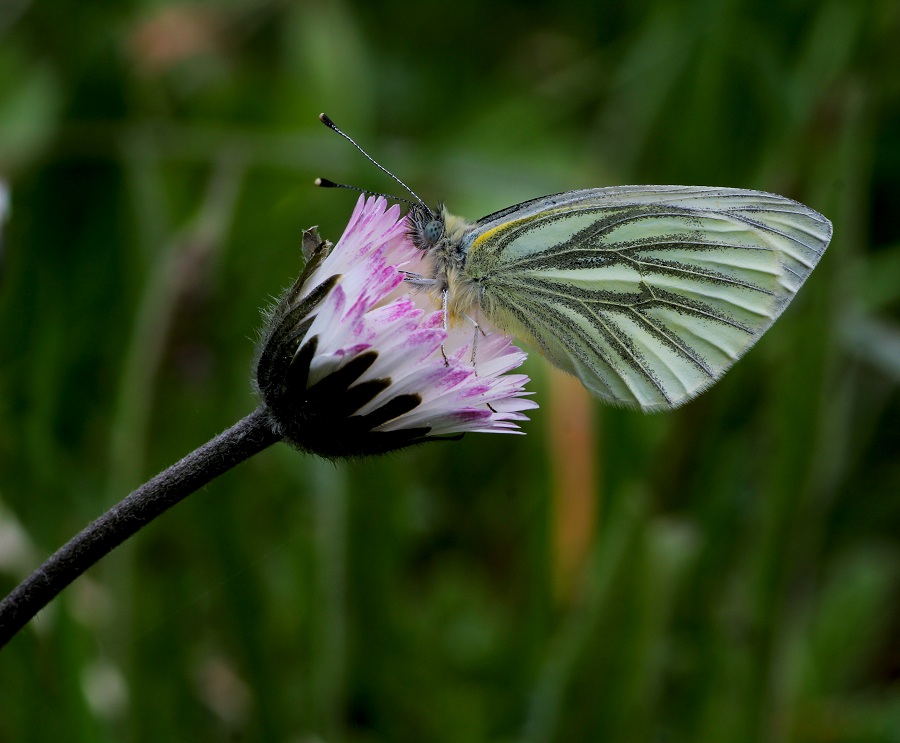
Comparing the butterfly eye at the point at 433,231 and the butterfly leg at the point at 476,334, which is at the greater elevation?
the butterfly eye at the point at 433,231

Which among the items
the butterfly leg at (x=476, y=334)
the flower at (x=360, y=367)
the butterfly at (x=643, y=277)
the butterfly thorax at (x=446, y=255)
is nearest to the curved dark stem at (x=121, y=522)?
the flower at (x=360, y=367)

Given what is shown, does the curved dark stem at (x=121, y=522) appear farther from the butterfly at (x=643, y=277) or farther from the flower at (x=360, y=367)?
the butterfly at (x=643, y=277)

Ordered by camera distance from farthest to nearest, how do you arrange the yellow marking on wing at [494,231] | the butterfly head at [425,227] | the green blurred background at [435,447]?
the green blurred background at [435,447] → the yellow marking on wing at [494,231] → the butterfly head at [425,227]

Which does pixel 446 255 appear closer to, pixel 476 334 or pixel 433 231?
pixel 433 231

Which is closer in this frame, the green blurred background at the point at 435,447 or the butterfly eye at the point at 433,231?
the butterfly eye at the point at 433,231

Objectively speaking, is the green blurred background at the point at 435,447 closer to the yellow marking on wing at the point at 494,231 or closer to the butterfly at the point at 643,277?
the butterfly at the point at 643,277

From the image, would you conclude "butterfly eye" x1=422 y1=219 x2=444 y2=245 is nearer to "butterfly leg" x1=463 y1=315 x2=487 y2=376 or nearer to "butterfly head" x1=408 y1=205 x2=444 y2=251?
"butterfly head" x1=408 y1=205 x2=444 y2=251

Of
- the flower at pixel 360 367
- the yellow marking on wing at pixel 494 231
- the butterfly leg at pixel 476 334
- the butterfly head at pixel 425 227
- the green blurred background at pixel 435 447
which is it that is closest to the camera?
the flower at pixel 360 367
